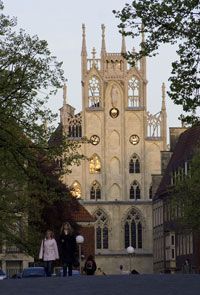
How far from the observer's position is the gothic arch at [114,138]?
4370 inches

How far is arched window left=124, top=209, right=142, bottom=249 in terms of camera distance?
110 meters

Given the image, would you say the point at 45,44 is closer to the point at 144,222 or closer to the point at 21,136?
the point at 21,136

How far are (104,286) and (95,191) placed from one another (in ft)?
290

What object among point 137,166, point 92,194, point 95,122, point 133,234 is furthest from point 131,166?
point 133,234

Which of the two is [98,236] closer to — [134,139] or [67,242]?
[134,139]

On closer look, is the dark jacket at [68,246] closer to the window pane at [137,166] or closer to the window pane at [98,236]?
the window pane at [98,236]

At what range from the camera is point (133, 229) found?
109688 millimetres

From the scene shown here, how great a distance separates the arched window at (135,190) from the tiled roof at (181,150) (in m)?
14.6

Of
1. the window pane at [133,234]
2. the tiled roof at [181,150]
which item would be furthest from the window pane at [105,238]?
the tiled roof at [181,150]

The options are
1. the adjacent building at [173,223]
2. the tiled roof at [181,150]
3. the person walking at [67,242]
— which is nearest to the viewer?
Answer: the person walking at [67,242]

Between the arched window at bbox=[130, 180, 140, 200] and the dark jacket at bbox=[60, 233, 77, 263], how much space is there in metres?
80.2

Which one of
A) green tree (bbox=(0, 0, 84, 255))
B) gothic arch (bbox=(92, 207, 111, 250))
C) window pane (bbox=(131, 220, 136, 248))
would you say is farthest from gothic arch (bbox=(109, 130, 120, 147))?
green tree (bbox=(0, 0, 84, 255))

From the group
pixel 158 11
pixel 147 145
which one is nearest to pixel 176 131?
pixel 147 145

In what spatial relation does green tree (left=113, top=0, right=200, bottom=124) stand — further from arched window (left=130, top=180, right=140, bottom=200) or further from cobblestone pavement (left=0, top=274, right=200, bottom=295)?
arched window (left=130, top=180, right=140, bottom=200)
